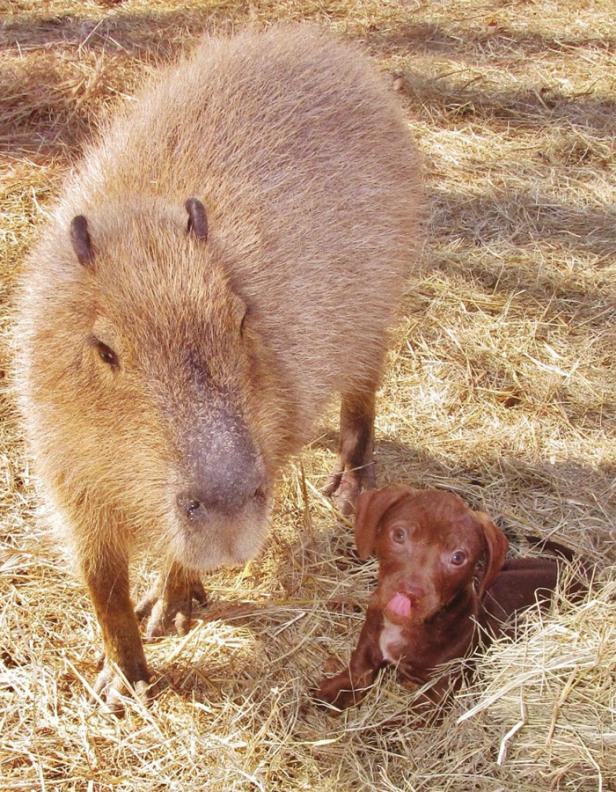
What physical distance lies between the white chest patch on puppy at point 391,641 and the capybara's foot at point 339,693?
19cm

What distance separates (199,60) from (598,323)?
247 cm

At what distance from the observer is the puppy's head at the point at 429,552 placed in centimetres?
272

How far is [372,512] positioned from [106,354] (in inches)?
37.2

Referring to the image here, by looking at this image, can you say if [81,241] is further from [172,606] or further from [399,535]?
[172,606]

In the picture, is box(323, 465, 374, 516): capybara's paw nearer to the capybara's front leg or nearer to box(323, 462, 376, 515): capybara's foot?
box(323, 462, 376, 515): capybara's foot

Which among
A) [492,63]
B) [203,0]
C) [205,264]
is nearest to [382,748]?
[205,264]

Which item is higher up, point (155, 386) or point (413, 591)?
point (155, 386)

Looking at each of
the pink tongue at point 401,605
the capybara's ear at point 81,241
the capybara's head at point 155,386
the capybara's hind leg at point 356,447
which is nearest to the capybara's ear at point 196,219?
the capybara's head at point 155,386

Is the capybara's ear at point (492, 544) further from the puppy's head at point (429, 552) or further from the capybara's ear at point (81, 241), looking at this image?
the capybara's ear at point (81, 241)

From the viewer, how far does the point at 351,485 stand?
414 centimetres

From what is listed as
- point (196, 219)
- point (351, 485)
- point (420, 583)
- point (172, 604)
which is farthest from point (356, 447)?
point (196, 219)

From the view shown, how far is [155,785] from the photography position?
288 cm

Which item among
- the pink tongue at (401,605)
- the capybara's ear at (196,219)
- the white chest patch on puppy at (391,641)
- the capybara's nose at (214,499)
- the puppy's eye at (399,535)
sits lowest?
the white chest patch on puppy at (391,641)

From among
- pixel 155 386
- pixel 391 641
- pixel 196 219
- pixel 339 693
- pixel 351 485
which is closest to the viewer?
pixel 155 386
